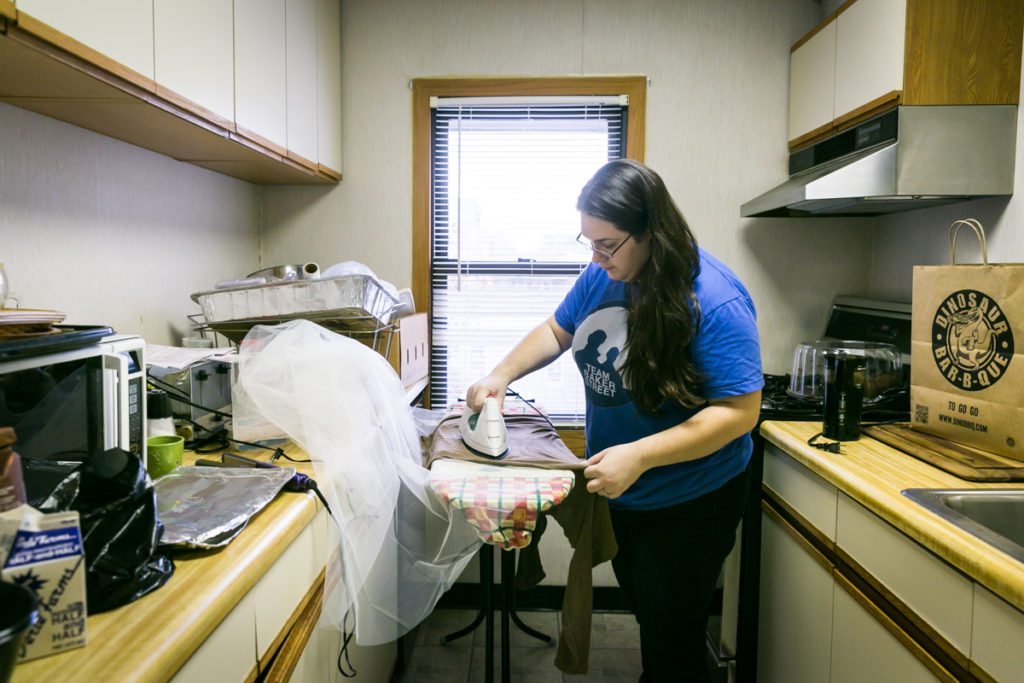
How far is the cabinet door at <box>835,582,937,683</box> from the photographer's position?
4.36 ft

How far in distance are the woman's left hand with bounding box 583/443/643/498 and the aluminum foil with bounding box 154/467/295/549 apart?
2.04 ft

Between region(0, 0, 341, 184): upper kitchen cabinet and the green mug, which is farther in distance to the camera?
the green mug

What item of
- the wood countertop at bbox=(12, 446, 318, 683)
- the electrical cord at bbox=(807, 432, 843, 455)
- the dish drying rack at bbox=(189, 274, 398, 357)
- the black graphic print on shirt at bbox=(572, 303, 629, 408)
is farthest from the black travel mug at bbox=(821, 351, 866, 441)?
the wood countertop at bbox=(12, 446, 318, 683)

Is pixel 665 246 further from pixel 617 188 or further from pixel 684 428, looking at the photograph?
pixel 684 428

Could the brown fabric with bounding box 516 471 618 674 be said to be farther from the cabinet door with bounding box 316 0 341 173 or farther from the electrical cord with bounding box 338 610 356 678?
the cabinet door with bounding box 316 0 341 173

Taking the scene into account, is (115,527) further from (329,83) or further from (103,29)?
(329,83)

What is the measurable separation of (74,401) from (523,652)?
74.7 inches

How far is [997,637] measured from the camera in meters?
1.07

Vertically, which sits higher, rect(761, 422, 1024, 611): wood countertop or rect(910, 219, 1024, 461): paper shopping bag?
rect(910, 219, 1024, 461): paper shopping bag

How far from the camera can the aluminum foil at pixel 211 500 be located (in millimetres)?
1008

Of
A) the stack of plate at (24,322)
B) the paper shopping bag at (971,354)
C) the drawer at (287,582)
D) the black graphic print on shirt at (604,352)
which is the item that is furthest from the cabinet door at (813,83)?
the stack of plate at (24,322)

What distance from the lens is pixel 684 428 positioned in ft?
4.73

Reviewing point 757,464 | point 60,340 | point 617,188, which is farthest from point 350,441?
point 757,464

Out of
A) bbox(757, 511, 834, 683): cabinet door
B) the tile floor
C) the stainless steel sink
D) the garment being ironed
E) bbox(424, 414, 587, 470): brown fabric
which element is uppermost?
bbox(424, 414, 587, 470): brown fabric
